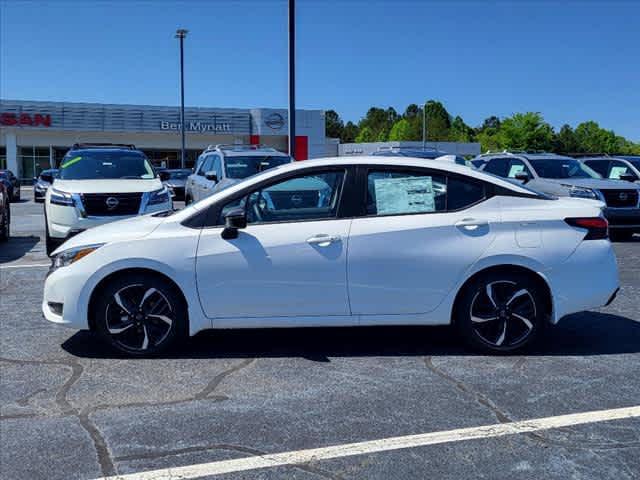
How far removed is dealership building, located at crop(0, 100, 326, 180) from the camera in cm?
4956

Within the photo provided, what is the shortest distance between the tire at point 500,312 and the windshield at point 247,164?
26.8 feet

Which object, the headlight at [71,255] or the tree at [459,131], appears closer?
the headlight at [71,255]

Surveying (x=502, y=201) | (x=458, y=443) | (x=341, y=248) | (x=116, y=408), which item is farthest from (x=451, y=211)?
(x=116, y=408)

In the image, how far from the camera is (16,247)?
12969mm

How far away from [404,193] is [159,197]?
629 centimetres

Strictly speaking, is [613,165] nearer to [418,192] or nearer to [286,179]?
[418,192]

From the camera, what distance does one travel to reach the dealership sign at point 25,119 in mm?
48344

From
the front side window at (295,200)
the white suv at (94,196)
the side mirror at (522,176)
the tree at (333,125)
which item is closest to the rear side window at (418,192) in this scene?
the front side window at (295,200)

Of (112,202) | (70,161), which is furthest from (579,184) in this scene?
A: (70,161)

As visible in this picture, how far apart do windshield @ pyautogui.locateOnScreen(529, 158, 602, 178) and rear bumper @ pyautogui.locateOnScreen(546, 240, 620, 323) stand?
30.4ft

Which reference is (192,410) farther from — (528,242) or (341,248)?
(528,242)

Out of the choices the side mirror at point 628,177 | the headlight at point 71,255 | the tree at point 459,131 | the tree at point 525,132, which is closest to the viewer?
the headlight at point 71,255

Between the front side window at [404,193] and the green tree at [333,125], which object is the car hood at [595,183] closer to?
the front side window at [404,193]

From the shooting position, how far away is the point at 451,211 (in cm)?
554
